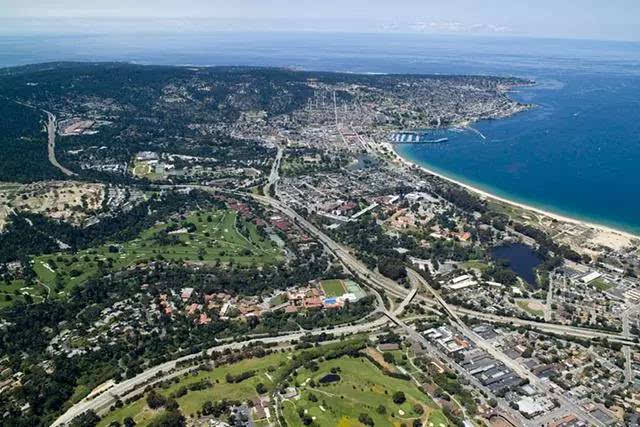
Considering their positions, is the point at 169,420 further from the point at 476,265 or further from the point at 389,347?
the point at 476,265

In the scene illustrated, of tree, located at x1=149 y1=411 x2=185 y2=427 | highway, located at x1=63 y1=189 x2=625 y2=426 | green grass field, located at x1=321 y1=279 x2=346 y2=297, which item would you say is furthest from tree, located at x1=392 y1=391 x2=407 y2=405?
green grass field, located at x1=321 y1=279 x2=346 y2=297

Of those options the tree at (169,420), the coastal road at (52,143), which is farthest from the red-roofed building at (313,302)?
the coastal road at (52,143)

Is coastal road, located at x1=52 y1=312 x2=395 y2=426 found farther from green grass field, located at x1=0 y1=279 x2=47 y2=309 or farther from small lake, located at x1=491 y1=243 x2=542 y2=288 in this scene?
small lake, located at x1=491 y1=243 x2=542 y2=288

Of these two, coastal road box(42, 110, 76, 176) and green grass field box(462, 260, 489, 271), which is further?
coastal road box(42, 110, 76, 176)

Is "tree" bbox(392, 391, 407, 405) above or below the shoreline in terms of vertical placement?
below

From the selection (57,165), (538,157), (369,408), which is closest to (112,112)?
(57,165)

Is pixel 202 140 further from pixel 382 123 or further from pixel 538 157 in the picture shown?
pixel 538 157
